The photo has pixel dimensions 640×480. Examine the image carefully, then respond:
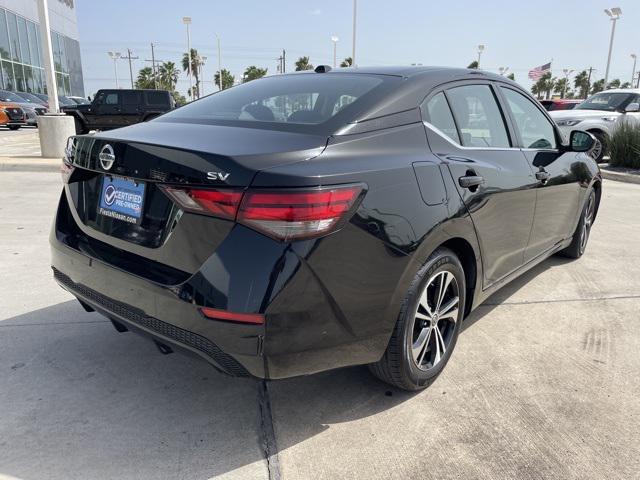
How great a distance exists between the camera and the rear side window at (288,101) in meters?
2.58

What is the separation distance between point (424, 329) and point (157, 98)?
17283 millimetres

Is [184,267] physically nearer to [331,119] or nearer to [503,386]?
[331,119]

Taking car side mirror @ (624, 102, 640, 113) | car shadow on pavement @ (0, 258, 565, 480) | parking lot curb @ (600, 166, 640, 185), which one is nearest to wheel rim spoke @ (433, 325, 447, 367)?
car shadow on pavement @ (0, 258, 565, 480)

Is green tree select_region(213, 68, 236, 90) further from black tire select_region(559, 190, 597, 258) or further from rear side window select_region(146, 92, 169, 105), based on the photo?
black tire select_region(559, 190, 597, 258)

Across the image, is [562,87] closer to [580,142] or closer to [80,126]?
[80,126]

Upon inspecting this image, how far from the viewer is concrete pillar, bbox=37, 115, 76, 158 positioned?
10.9 meters

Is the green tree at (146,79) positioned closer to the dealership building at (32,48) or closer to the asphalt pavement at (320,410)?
the dealership building at (32,48)

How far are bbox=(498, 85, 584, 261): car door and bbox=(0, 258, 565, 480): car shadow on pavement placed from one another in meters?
1.80

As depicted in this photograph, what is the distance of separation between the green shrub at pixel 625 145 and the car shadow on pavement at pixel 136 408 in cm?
1175

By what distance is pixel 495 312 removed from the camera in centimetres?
386

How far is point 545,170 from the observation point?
371 cm

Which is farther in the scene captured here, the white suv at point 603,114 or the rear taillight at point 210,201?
the white suv at point 603,114

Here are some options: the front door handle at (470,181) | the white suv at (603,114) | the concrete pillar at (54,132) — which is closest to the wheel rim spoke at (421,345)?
the front door handle at (470,181)

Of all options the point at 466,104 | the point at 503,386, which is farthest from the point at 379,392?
the point at 466,104
